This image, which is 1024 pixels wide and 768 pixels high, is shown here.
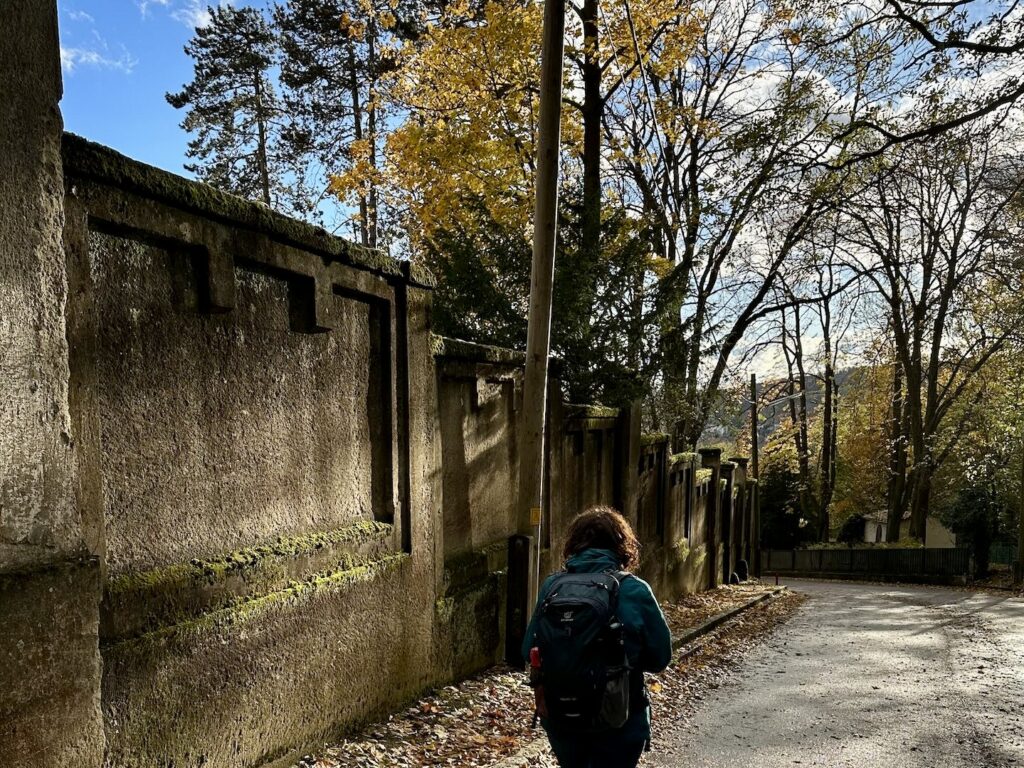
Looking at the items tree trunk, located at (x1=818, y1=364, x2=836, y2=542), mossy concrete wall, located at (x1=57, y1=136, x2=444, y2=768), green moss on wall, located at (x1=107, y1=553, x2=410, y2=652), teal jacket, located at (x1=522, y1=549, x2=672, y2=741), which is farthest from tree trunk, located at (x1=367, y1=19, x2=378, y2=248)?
teal jacket, located at (x1=522, y1=549, x2=672, y2=741)

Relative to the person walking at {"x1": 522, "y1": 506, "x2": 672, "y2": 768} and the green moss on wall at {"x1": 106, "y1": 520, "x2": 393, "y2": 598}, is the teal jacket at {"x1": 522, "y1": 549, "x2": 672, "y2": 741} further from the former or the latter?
the green moss on wall at {"x1": 106, "y1": 520, "x2": 393, "y2": 598}

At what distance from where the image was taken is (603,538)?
Result: 3.78 metres

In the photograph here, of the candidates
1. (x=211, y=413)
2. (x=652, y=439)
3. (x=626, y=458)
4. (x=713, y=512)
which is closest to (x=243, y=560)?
(x=211, y=413)

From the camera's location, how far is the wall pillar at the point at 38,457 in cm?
320

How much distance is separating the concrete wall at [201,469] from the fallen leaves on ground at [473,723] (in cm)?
18

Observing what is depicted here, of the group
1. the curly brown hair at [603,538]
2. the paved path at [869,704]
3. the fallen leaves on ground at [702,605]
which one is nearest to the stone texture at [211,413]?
the curly brown hair at [603,538]

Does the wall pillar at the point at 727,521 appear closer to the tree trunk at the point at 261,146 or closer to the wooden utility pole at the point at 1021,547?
the wooden utility pole at the point at 1021,547

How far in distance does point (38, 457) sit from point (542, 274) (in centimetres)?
477

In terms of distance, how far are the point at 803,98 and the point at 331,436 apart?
1405cm

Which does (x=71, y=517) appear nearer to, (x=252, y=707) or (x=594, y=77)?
(x=252, y=707)

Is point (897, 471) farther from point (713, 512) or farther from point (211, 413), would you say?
point (211, 413)

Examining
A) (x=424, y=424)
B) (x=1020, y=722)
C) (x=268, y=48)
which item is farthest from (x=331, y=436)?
(x=268, y=48)

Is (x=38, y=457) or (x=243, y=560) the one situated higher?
(x=38, y=457)

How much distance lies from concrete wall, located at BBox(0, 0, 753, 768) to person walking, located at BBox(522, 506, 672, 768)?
188cm
